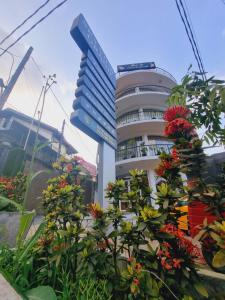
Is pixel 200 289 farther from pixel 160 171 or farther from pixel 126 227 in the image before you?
pixel 160 171

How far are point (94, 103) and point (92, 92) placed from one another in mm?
369

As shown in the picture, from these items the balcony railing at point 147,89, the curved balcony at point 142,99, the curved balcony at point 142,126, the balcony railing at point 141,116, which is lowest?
the curved balcony at point 142,126

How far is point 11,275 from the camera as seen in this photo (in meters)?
1.31

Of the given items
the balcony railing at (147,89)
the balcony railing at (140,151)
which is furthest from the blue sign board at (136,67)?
the balcony railing at (140,151)

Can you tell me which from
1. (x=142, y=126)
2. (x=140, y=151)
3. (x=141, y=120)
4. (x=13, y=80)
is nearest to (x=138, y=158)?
(x=140, y=151)

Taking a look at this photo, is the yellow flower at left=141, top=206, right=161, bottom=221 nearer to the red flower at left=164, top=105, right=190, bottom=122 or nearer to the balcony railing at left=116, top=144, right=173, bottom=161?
the red flower at left=164, top=105, right=190, bottom=122

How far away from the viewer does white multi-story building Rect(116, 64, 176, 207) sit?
37.8 feet

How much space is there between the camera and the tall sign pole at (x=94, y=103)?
4.60 metres

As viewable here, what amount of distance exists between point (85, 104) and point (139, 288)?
4392mm

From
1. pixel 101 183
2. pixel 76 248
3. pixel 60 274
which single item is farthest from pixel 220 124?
pixel 101 183

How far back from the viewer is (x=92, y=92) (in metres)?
5.28

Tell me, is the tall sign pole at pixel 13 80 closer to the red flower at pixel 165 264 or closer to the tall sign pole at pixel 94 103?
the tall sign pole at pixel 94 103

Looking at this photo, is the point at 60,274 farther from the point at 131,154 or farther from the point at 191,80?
the point at 131,154

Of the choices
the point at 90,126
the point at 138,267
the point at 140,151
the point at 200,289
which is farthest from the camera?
the point at 140,151
